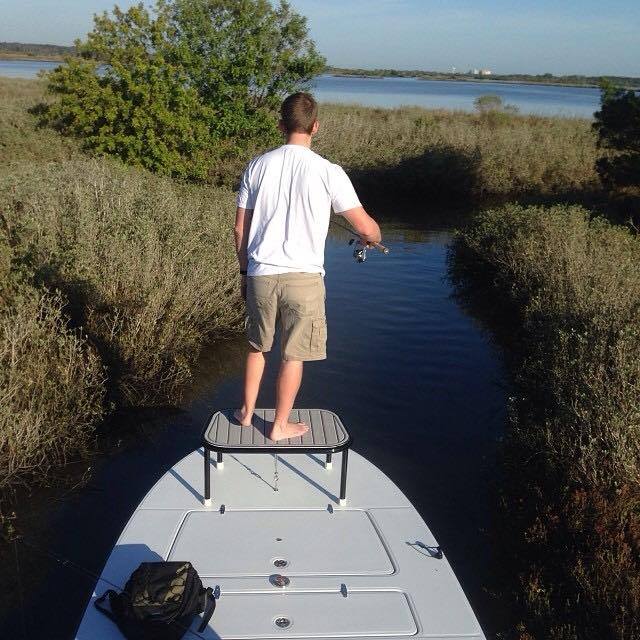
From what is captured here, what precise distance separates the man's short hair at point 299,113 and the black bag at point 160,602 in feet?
7.54

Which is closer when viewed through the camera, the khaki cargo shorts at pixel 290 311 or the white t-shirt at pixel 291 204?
the white t-shirt at pixel 291 204

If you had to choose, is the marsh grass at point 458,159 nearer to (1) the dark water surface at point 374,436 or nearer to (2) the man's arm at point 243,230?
(1) the dark water surface at point 374,436

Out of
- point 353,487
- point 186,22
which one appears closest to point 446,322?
point 353,487

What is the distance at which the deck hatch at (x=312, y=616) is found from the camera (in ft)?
10.00

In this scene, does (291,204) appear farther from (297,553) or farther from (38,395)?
(38,395)

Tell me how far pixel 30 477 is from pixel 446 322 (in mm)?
6863

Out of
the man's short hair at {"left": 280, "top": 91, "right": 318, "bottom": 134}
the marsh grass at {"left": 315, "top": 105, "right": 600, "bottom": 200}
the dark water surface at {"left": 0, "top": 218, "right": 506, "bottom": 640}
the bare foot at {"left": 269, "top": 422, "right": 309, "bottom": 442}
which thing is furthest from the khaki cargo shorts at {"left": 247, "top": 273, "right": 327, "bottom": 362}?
the marsh grass at {"left": 315, "top": 105, "right": 600, "bottom": 200}

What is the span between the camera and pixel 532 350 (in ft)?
27.2

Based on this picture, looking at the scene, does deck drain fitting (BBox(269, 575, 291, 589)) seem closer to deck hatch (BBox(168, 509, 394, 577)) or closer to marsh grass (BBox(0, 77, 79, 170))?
deck hatch (BBox(168, 509, 394, 577))

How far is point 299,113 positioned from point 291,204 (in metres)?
0.49

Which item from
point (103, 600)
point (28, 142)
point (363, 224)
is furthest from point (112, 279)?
point (28, 142)

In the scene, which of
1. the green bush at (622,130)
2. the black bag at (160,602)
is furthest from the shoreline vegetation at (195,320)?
the green bush at (622,130)

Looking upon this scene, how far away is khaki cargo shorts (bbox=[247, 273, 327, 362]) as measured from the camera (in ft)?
12.6

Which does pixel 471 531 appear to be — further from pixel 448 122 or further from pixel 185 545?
pixel 448 122
